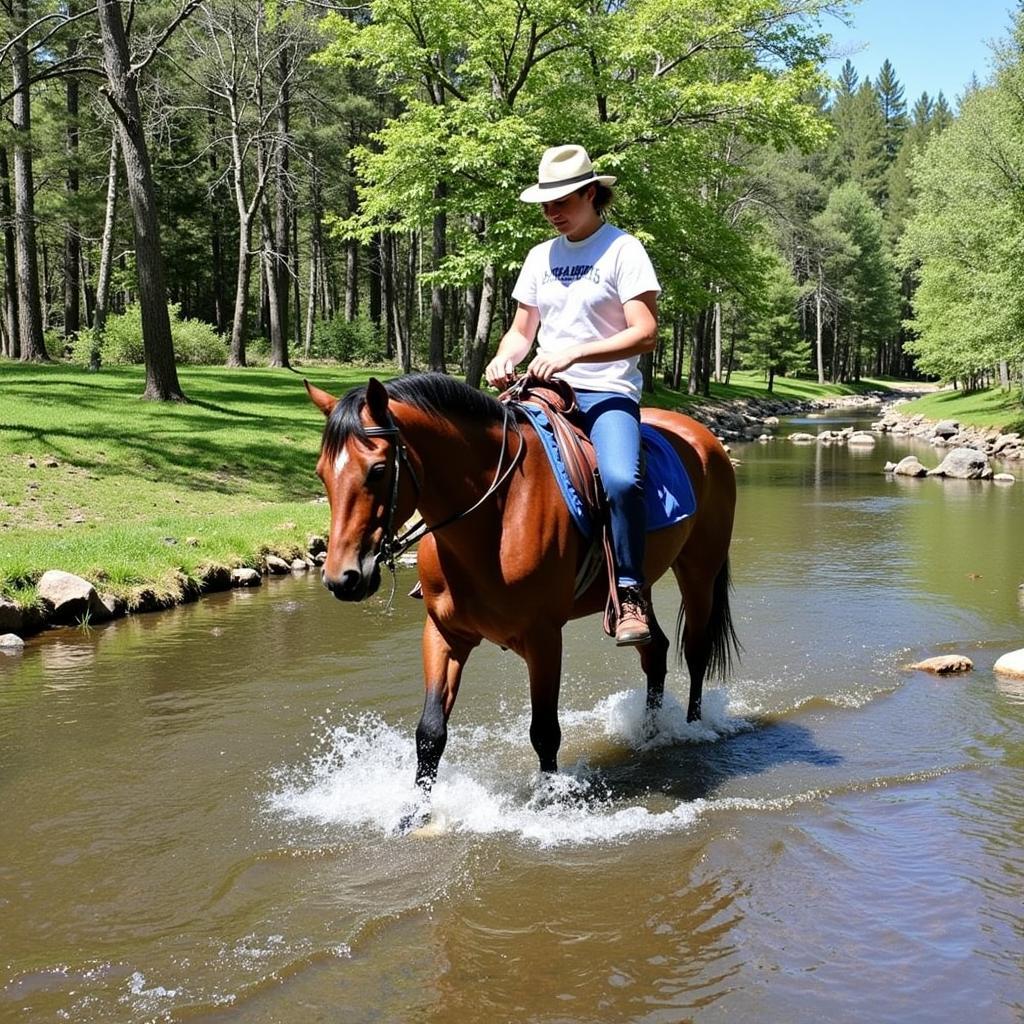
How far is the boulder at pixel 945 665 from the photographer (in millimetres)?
8516

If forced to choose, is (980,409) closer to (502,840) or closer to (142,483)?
(142,483)

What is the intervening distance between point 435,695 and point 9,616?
6471 millimetres

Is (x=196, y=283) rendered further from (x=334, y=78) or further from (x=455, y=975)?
(x=455, y=975)

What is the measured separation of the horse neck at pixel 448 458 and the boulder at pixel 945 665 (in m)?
5.44

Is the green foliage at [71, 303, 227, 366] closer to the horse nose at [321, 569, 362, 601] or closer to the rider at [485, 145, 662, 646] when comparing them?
the rider at [485, 145, 662, 646]

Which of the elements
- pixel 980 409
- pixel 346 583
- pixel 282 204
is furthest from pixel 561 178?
pixel 980 409

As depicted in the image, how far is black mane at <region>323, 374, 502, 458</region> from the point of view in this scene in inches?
165

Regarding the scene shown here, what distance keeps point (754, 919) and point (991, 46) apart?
122 feet

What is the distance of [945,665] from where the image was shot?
8.52 meters

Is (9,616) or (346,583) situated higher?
(346,583)

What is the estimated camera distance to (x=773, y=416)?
178 ft

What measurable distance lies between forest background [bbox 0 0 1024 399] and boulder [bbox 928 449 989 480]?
717 cm

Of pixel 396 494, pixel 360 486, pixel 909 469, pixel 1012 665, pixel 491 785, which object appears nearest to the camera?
pixel 360 486

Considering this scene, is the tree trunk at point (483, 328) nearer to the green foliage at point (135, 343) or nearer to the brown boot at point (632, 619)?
the green foliage at point (135, 343)
